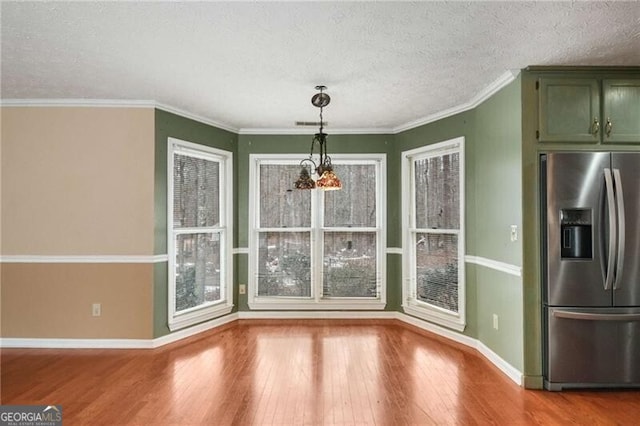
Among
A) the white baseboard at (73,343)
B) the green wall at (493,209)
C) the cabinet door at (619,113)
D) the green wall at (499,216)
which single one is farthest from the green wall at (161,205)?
the cabinet door at (619,113)

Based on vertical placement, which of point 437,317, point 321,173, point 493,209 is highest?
point 321,173

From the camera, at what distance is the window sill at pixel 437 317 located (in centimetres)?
419

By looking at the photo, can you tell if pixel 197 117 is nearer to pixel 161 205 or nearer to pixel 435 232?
pixel 161 205

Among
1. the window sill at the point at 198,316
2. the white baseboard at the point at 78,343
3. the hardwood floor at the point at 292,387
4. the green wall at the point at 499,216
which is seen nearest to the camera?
the hardwood floor at the point at 292,387

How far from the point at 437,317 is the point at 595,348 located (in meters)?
1.68

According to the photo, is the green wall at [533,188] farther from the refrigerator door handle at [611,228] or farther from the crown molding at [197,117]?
the crown molding at [197,117]

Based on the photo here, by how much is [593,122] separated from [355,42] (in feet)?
6.48

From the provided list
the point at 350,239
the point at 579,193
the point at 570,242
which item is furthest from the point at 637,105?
the point at 350,239

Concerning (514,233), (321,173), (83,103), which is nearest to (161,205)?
(83,103)

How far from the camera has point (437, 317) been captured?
176 inches

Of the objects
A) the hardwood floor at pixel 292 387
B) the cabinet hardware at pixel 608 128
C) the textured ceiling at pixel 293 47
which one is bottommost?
the hardwood floor at pixel 292 387

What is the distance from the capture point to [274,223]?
5168 millimetres

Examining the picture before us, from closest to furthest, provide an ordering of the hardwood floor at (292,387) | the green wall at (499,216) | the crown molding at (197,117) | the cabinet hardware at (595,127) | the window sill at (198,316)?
the hardwood floor at (292,387)
the cabinet hardware at (595,127)
the green wall at (499,216)
the crown molding at (197,117)
the window sill at (198,316)

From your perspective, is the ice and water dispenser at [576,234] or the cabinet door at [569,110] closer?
the ice and water dispenser at [576,234]
